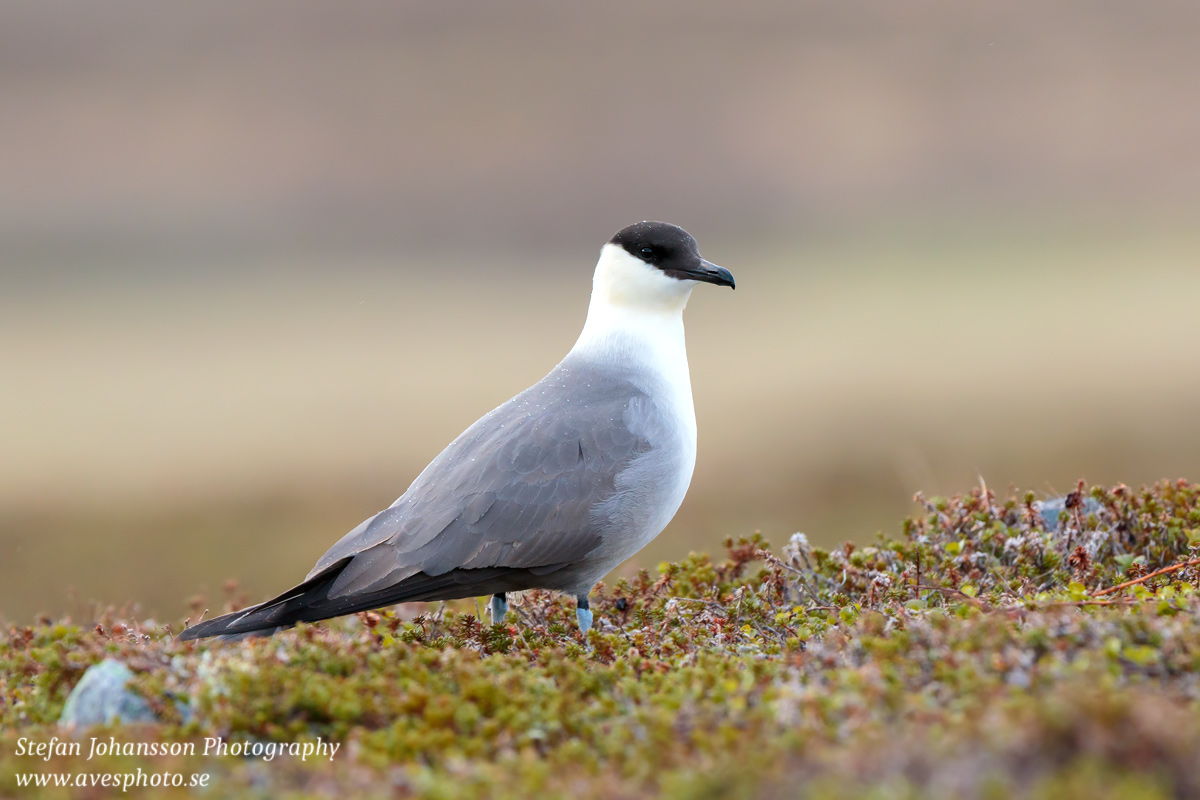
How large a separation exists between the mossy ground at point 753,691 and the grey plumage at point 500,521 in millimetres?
264

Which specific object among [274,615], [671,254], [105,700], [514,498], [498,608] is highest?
[671,254]

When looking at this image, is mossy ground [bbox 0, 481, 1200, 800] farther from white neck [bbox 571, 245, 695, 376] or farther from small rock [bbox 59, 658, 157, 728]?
white neck [bbox 571, 245, 695, 376]

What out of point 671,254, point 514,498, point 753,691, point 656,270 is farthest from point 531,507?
point 753,691

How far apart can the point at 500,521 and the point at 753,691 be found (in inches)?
92.2

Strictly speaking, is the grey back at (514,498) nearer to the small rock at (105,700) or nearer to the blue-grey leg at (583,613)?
the blue-grey leg at (583,613)

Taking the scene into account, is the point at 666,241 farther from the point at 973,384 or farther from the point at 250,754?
the point at 973,384

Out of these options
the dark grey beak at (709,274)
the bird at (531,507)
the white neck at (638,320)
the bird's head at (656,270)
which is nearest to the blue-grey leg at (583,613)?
the bird at (531,507)

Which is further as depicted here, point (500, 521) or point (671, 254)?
point (671, 254)

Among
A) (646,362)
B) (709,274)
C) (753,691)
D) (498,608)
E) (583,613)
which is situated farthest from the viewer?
(709,274)

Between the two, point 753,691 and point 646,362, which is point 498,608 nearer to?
point 646,362

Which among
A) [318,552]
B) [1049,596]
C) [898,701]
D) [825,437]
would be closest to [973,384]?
[825,437]

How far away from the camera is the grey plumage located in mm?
5742

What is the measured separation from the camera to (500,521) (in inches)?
232

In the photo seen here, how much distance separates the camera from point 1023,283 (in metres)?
32.3
